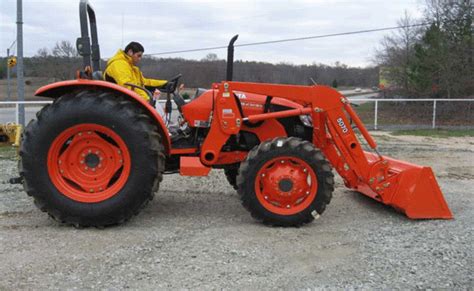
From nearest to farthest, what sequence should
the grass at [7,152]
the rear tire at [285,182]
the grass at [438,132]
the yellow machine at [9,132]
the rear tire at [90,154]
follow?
1. the rear tire at [90,154]
2. the rear tire at [285,182]
3. the grass at [7,152]
4. the yellow machine at [9,132]
5. the grass at [438,132]

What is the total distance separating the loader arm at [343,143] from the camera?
5.09 metres

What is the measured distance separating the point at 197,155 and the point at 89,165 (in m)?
1.13

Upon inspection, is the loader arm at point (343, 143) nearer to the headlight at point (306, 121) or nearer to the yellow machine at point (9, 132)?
the headlight at point (306, 121)

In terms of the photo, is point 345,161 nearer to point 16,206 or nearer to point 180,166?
point 180,166

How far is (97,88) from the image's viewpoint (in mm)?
4863

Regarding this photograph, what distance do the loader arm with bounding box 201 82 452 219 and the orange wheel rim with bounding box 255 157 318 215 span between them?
55cm

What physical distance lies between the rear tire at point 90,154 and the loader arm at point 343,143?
72 cm

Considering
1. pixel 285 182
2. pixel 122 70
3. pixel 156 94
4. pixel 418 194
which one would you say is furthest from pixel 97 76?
pixel 418 194

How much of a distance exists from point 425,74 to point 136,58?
20.0 metres

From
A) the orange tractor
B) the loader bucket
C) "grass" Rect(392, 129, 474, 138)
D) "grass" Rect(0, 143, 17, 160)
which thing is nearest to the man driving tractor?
the orange tractor

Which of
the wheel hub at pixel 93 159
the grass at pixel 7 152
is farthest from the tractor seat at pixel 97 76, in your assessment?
the grass at pixel 7 152

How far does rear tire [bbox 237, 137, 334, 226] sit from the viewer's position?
15.7ft

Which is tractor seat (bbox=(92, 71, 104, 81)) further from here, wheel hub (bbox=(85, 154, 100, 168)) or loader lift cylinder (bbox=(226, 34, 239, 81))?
loader lift cylinder (bbox=(226, 34, 239, 81))

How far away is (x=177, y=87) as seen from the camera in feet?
18.6
